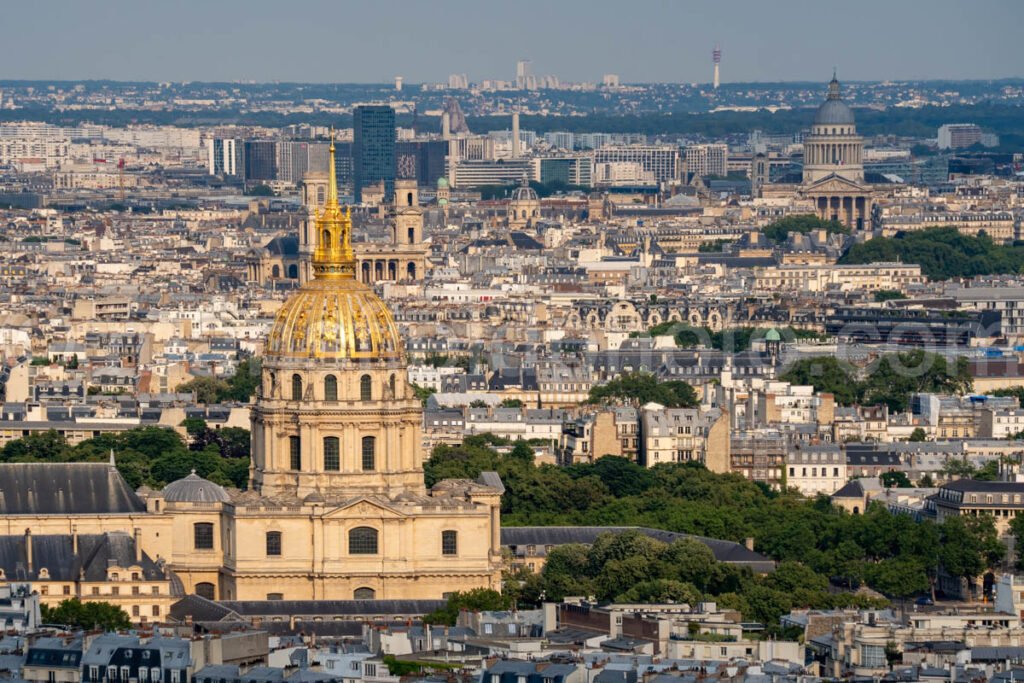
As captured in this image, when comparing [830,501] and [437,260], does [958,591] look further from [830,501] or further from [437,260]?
[437,260]

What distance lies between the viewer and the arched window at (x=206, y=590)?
67.2 metres

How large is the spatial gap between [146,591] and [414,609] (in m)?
3.89

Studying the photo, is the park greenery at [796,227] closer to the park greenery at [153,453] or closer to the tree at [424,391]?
the tree at [424,391]

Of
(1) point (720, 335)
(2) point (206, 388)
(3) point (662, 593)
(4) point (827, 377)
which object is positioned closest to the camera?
(3) point (662, 593)

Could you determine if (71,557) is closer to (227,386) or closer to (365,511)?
(365,511)

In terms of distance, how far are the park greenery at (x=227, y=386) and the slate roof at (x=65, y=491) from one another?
3276 centimetres

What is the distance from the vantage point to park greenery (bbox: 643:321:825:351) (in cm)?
12006

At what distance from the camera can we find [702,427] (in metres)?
89.1

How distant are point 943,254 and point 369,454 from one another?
350 feet

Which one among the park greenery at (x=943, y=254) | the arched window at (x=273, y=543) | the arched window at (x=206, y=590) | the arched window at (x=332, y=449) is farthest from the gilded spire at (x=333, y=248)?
the park greenery at (x=943, y=254)

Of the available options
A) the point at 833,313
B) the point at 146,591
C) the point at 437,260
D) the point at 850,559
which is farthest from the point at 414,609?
the point at 437,260

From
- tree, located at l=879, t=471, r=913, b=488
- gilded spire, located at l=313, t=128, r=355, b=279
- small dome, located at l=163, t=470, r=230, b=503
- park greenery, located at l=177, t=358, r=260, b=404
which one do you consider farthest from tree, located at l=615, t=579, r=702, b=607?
park greenery, located at l=177, t=358, r=260, b=404

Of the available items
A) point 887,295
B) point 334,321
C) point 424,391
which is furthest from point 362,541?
point 887,295

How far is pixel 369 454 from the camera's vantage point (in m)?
68.3
